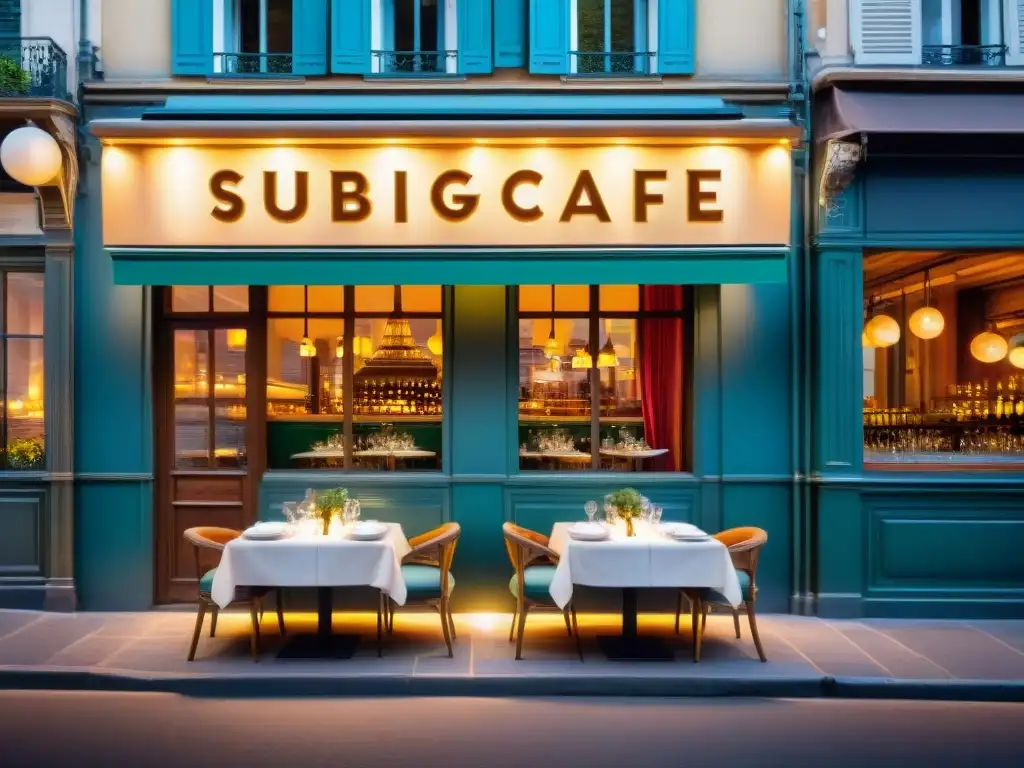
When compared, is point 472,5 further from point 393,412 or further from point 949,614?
point 949,614

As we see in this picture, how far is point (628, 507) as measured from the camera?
23.4 feet

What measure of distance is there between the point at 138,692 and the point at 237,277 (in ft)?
11.8

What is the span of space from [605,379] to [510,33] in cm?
359

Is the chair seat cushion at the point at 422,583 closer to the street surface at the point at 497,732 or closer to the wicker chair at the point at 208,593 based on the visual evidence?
the street surface at the point at 497,732

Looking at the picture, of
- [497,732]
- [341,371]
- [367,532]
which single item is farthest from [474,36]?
[497,732]

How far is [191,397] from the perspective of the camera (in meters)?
8.55

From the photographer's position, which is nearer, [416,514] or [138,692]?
[138,692]

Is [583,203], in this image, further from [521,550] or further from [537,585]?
[537,585]

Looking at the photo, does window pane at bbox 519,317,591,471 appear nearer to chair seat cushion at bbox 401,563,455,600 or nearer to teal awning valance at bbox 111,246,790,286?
teal awning valance at bbox 111,246,790,286

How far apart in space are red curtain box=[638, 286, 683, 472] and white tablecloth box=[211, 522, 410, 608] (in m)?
3.21

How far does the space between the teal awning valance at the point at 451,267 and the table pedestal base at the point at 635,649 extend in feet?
10.4

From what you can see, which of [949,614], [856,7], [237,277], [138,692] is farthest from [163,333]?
[949,614]

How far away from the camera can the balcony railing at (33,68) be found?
7926 millimetres

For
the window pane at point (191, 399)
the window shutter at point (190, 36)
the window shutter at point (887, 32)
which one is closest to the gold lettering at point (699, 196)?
the window shutter at point (887, 32)
